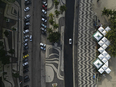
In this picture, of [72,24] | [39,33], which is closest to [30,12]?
[39,33]

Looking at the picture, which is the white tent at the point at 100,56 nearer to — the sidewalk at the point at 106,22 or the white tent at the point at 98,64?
the white tent at the point at 98,64

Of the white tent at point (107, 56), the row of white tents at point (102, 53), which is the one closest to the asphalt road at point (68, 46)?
the row of white tents at point (102, 53)

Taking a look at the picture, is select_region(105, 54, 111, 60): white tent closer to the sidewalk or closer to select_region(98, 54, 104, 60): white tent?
select_region(98, 54, 104, 60): white tent

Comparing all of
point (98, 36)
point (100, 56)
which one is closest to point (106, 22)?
point (98, 36)

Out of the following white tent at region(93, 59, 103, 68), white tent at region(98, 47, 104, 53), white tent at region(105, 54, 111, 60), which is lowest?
white tent at region(93, 59, 103, 68)

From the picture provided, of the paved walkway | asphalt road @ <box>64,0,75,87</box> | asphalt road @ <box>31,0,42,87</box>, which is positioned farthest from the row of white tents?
asphalt road @ <box>31,0,42,87</box>

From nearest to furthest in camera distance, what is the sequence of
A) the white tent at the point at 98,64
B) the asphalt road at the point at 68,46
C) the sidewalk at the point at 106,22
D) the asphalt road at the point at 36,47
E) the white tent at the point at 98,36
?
the white tent at the point at 98,64, the white tent at the point at 98,36, the sidewalk at the point at 106,22, the asphalt road at the point at 36,47, the asphalt road at the point at 68,46
